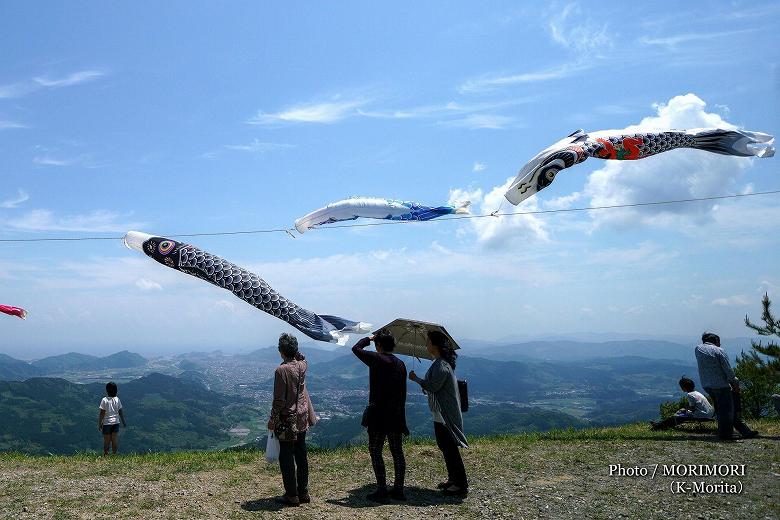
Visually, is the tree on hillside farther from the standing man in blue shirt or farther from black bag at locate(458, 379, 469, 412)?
black bag at locate(458, 379, 469, 412)

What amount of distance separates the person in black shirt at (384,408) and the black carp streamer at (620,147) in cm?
601

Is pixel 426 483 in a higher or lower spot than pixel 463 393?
lower

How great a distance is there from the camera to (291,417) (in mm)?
7840

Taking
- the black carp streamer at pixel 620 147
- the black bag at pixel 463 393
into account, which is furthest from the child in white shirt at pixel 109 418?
the black carp streamer at pixel 620 147

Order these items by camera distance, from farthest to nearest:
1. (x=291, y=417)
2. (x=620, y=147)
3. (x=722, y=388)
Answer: (x=620, y=147) < (x=722, y=388) < (x=291, y=417)

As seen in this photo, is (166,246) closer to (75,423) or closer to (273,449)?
(273,449)

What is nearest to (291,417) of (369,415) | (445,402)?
(369,415)

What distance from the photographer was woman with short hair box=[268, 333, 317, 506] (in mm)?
7820

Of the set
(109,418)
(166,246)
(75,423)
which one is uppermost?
(166,246)

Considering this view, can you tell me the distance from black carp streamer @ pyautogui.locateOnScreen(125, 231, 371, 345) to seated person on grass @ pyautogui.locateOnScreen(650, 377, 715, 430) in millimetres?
7878

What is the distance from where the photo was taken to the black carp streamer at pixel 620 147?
12.6m

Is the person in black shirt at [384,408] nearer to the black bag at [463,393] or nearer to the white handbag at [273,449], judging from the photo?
the black bag at [463,393]

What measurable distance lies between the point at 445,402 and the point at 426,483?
192 cm

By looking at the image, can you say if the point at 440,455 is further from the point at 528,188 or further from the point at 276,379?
the point at 528,188
